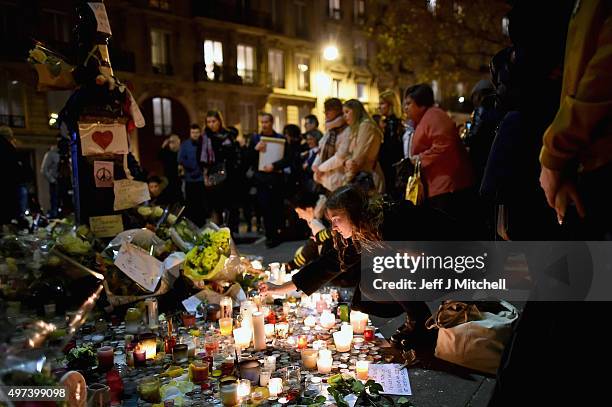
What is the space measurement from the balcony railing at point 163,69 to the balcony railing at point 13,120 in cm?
622

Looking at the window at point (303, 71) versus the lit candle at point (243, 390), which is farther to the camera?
the window at point (303, 71)

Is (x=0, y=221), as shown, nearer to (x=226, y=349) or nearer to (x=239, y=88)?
(x=226, y=349)

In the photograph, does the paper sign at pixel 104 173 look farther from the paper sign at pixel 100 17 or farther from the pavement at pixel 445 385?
the pavement at pixel 445 385

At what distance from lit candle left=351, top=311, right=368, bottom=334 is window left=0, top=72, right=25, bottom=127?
20116 mm

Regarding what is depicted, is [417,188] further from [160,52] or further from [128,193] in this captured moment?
[160,52]

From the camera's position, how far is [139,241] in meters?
4.53

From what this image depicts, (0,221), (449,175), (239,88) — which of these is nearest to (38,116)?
(239,88)

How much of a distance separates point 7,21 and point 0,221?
54.7 ft

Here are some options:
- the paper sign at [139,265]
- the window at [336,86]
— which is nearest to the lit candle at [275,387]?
the paper sign at [139,265]

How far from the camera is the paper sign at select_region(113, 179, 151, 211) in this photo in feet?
16.5

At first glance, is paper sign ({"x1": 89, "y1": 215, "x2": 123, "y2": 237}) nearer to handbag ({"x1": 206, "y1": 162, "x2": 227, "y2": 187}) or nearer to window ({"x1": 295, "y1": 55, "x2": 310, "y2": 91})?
handbag ({"x1": 206, "y1": 162, "x2": 227, "y2": 187})

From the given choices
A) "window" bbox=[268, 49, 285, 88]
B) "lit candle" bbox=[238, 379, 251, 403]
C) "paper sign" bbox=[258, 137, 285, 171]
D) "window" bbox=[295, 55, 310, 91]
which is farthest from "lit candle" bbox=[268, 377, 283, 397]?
"window" bbox=[295, 55, 310, 91]

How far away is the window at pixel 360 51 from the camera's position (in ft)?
105

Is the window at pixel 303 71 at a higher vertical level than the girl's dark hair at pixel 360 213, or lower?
higher
